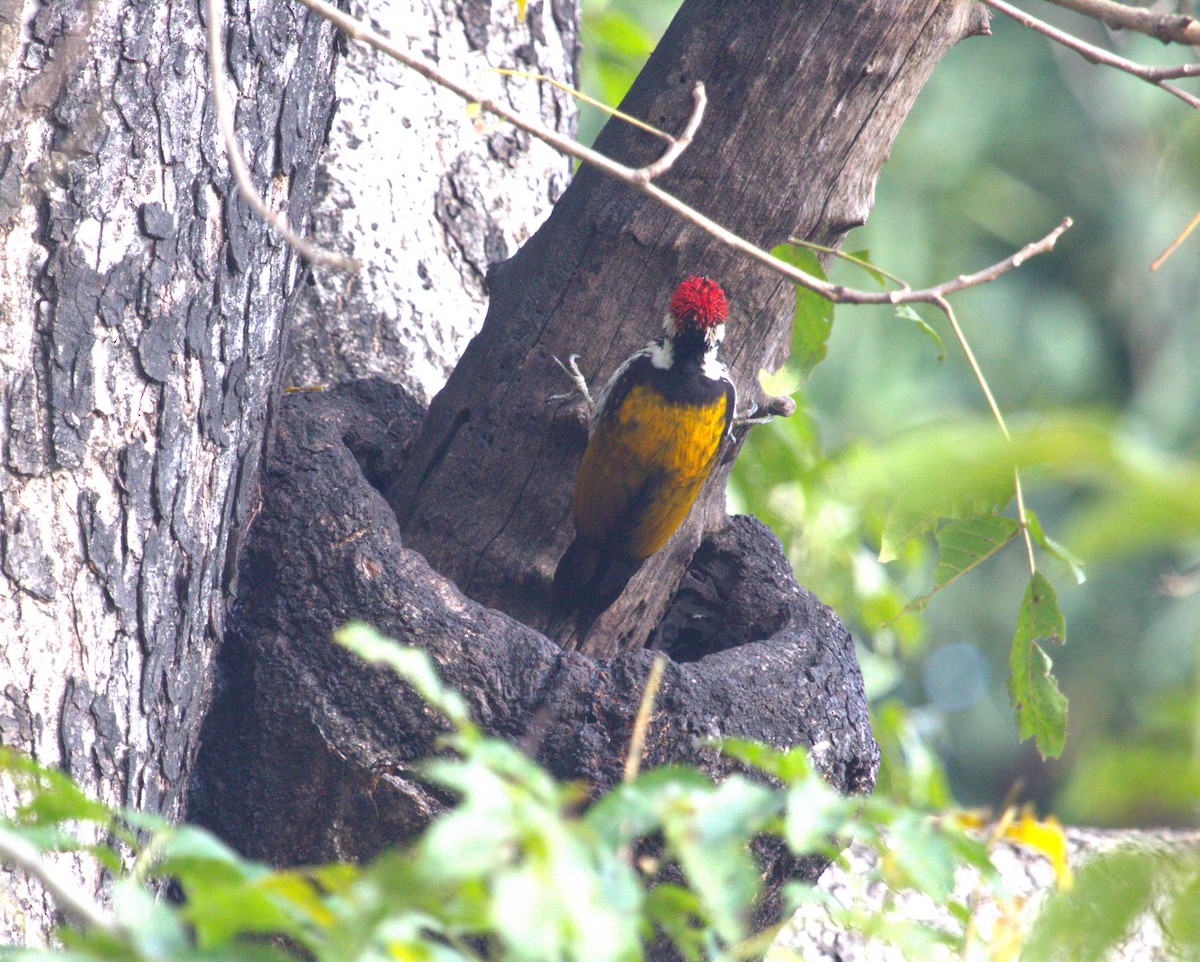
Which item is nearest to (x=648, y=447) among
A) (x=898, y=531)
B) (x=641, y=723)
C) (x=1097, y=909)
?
(x=898, y=531)

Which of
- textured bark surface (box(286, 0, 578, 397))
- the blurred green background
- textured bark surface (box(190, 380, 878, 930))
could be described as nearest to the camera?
textured bark surface (box(190, 380, 878, 930))

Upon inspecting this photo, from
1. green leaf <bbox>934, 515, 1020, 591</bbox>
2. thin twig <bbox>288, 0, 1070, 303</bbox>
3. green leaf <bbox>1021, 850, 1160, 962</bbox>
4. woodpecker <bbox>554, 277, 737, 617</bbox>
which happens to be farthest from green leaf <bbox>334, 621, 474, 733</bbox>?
green leaf <bbox>934, 515, 1020, 591</bbox>

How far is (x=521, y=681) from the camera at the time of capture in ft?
6.78

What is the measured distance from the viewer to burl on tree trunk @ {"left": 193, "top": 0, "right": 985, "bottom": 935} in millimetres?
2057

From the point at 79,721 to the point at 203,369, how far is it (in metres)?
0.60

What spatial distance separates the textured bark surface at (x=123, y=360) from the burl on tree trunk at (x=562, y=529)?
7.5 inches

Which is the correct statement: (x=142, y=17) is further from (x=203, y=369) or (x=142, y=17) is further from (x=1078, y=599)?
(x=1078, y=599)

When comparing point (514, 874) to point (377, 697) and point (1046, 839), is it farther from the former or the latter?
point (1046, 839)

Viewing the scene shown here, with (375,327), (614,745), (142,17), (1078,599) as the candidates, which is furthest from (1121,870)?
(1078,599)

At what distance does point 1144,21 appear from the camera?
4.81 feet

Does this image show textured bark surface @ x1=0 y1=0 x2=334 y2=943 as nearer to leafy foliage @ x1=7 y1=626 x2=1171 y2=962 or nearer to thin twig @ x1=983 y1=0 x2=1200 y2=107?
leafy foliage @ x1=7 y1=626 x2=1171 y2=962

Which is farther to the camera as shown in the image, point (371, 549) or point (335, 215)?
point (335, 215)

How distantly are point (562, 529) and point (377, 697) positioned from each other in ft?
2.12

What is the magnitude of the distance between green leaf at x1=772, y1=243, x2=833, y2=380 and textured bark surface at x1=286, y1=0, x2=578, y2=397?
0.94 metres
